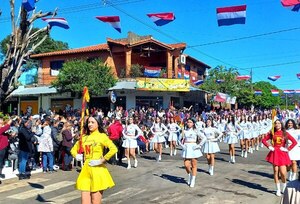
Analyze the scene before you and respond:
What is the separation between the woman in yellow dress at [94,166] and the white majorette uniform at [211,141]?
20.9ft

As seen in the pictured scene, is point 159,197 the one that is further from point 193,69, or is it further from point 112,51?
point 193,69

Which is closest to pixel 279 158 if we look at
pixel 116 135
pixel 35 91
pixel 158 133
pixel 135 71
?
pixel 116 135

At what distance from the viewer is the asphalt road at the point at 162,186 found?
854 centimetres

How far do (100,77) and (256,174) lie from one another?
1986 cm

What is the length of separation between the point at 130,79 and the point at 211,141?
66.1 feet

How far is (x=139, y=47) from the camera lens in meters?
33.6

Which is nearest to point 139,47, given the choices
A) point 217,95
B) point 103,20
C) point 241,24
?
point 217,95

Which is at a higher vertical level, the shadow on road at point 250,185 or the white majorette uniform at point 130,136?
the white majorette uniform at point 130,136

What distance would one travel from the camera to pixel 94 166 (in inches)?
231

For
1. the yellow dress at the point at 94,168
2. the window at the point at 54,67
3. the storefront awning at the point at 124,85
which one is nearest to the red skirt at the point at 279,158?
the yellow dress at the point at 94,168

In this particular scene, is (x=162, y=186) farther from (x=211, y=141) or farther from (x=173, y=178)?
(x=211, y=141)

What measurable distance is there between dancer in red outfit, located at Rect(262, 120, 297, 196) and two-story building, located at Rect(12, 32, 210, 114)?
70.4ft

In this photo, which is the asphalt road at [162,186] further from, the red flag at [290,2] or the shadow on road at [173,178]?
the red flag at [290,2]

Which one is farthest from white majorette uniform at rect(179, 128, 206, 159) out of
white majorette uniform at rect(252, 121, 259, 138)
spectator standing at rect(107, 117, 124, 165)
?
white majorette uniform at rect(252, 121, 259, 138)
